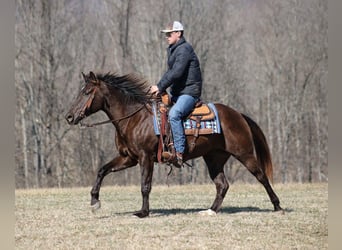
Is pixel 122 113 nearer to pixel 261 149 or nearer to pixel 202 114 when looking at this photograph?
pixel 202 114

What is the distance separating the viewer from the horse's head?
804 centimetres

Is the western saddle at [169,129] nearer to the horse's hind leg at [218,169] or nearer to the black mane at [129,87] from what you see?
the black mane at [129,87]

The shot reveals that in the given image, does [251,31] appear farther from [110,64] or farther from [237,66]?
[110,64]

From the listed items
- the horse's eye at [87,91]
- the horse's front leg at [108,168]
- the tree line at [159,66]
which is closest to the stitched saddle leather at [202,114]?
the horse's front leg at [108,168]

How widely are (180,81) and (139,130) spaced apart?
903mm

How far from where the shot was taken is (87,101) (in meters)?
8.12

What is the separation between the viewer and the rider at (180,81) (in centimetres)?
785

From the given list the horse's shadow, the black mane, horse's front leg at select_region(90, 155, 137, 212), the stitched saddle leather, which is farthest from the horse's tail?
horse's front leg at select_region(90, 155, 137, 212)

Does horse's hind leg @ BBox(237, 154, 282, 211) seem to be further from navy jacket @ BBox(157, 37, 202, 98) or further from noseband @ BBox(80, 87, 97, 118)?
noseband @ BBox(80, 87, 97, 118)

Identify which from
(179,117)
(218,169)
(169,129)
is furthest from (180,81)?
(218,169)

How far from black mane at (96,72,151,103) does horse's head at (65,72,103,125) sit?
0.18 meters

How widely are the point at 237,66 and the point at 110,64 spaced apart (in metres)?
6.95

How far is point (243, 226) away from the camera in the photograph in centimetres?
721
